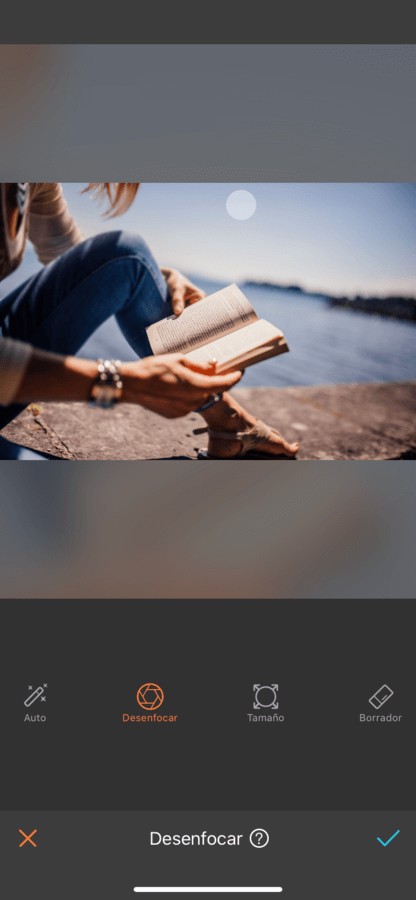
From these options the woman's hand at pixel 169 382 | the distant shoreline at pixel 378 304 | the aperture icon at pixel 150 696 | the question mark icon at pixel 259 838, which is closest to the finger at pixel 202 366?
the woman's hand at pixel 169 382

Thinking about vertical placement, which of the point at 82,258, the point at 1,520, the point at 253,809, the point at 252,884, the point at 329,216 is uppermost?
the point at 329,216

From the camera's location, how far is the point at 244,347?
132 centimetres

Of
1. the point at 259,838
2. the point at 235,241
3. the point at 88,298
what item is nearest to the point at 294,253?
the point at 235,241

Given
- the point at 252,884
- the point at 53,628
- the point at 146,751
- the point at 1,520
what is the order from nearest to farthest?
the point at 252,884
the point at 146,751
the point at 53,628
the point at 1,520

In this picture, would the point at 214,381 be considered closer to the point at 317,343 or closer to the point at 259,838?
the point at 317,343

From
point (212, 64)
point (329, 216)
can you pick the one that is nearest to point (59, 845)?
point (329, 216)

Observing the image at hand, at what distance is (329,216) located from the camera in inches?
52.1

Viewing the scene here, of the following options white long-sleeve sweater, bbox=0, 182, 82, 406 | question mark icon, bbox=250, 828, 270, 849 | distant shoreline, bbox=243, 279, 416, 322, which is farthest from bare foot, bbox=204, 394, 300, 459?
question mark icon, bbox=250, 828, 270, 849

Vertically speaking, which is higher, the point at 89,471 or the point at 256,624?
the point at 89,471

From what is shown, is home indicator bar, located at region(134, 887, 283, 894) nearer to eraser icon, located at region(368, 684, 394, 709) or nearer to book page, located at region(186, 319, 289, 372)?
eraser icon, located at region(368, 684, 394, 709)

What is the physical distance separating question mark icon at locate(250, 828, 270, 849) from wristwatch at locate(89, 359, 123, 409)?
899 mm

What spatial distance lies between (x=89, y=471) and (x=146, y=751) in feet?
2.01

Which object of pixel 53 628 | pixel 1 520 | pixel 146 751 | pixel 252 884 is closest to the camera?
pixel 252 884

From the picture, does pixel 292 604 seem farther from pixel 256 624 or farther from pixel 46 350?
pixel 46 350
